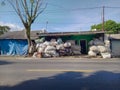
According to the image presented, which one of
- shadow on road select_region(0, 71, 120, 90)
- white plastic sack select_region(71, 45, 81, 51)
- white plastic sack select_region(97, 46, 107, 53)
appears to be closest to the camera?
shadow on road select_region(0, 71, 120, 90)

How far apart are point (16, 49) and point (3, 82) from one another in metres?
26.3

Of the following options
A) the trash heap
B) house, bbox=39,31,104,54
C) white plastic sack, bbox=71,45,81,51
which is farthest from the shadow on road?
house, bbox=39,31,104,54

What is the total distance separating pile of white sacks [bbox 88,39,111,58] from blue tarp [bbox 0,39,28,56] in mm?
9944

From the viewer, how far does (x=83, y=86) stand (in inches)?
355

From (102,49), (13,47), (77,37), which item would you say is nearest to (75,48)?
(77,37)

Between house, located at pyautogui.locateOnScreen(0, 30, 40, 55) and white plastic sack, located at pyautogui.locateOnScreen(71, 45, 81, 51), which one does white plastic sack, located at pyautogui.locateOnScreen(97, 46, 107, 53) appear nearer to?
white plastic sack, located at pyautogui.locateOnScreen(71, 45, 81, 51)

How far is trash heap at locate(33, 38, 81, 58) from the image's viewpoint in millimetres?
30125

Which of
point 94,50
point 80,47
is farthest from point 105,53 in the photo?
point 80,47

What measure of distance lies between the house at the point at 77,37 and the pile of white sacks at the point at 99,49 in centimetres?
176

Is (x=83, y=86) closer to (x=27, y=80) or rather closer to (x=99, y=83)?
(x=99, y=83)

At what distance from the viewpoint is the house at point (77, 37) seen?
3328 cm

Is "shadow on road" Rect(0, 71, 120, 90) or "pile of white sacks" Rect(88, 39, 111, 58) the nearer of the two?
"shadow on road" Rect(0, 71, 120, 90)

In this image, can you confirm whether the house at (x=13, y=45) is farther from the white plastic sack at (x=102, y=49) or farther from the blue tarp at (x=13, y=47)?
the white plastic sack at (x=102, y=49)

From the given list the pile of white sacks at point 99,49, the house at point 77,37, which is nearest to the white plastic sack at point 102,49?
the pile of white sacks at point 99,49
